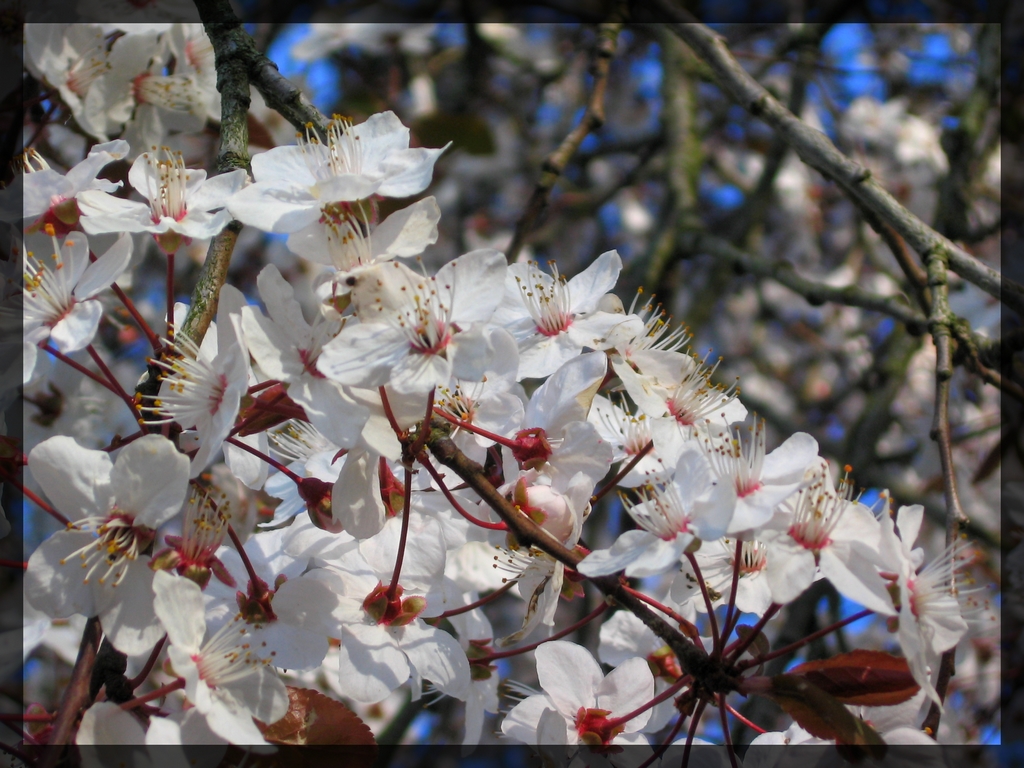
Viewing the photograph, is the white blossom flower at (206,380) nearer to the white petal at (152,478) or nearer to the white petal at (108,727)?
the white petal at (152,478)

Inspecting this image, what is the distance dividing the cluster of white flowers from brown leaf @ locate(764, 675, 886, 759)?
8 cm

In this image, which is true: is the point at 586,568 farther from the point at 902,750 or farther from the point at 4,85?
the point at 4,85

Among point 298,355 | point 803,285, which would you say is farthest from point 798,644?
point 803,285

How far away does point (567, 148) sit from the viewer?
174 centimetres

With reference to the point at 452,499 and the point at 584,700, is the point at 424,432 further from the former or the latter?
the point at 584,700

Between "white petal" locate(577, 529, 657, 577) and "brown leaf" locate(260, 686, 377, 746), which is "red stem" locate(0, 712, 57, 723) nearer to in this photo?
"brown leaf" locate(260, 686, 377, 746)

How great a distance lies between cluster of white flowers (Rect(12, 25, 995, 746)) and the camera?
0.91 metres

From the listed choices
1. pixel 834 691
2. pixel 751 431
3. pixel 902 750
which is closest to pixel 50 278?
pixel 751 431

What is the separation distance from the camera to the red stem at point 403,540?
974mm

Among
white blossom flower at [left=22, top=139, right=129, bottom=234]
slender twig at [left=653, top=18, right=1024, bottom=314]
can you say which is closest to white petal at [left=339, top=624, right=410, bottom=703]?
white blossom flower at [left=22, top=139, right=129, bottom=234]

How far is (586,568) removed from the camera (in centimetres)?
92

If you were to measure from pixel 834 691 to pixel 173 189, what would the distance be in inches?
39.0

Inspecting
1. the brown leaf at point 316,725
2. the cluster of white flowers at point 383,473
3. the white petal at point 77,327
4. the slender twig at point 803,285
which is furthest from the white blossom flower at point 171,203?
the slender twig at point 803,285

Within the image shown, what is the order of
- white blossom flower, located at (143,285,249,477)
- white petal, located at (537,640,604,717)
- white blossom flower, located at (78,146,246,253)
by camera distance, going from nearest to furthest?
white blossom flower, located at (143,285,249,477) → white blossom flower, located at (78,146,246,253) → white petal, located at (537,640,604,717)
